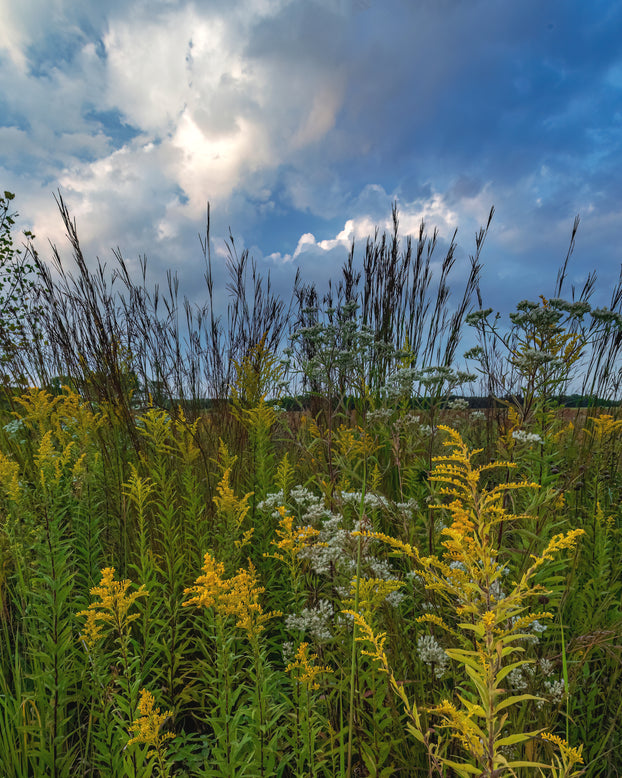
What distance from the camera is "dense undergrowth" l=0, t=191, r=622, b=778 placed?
3.71 feet

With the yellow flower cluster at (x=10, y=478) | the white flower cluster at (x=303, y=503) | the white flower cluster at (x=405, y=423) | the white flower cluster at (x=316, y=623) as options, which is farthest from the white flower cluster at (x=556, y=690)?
the yellow flower cluster at (x=10, y=478)

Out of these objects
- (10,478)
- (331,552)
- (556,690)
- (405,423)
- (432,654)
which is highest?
(405,423)

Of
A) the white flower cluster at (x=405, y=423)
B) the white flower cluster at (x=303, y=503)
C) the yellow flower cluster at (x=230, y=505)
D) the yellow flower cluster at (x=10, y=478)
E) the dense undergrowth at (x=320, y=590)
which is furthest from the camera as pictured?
the white flower cluster at (x=405, y=423)

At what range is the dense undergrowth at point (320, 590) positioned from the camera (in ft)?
3.71

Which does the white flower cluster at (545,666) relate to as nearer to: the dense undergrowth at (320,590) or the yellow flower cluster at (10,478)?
the dense undergrowth at (320,590)

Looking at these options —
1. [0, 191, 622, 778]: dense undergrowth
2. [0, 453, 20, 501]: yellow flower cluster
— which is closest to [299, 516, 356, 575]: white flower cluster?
[0, 191, 622, 778]: dense undergrowth

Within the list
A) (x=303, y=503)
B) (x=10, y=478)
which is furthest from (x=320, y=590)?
(x=10, y=478)

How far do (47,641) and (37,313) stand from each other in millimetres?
4645

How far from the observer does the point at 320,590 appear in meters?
1.87

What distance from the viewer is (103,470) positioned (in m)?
2.81

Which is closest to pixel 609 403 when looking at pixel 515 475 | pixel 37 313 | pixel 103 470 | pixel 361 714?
pixel 515 475

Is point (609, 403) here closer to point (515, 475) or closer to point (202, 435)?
point (515, 475)

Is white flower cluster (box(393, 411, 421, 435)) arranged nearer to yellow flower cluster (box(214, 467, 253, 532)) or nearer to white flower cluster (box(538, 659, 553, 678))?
yellow flower cluster (box(214, 467, 253, 532))

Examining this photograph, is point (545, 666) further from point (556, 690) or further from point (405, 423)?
point (405, 423)
